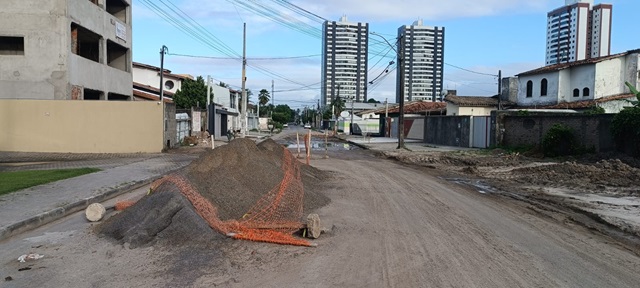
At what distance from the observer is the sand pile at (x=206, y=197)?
728cm

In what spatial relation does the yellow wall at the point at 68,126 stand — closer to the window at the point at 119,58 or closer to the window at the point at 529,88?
the window at the point at 119,58

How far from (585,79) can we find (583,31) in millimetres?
26162

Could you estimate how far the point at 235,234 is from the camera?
7.31 metres

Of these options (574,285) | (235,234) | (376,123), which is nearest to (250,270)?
(235,234)

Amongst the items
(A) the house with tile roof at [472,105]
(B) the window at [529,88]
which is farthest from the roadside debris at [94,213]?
(B) the window at [529,88]

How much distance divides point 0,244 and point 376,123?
2368 inches

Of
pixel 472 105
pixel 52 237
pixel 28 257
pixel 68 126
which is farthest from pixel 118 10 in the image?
pixel 28 257

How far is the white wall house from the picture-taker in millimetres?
39438

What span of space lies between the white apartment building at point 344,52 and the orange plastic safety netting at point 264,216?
28.3 metres

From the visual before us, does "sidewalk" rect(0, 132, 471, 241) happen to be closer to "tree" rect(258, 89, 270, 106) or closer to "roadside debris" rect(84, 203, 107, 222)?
"roadside debris" rect(84, 203, 107, 222)

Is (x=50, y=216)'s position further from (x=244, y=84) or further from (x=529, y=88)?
(x=529, y=88)

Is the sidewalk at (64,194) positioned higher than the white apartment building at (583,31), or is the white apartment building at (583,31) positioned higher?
the white apartment building at (583,31)

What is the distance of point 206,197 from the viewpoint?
8.79 m

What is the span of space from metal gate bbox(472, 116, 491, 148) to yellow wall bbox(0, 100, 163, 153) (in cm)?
1938
